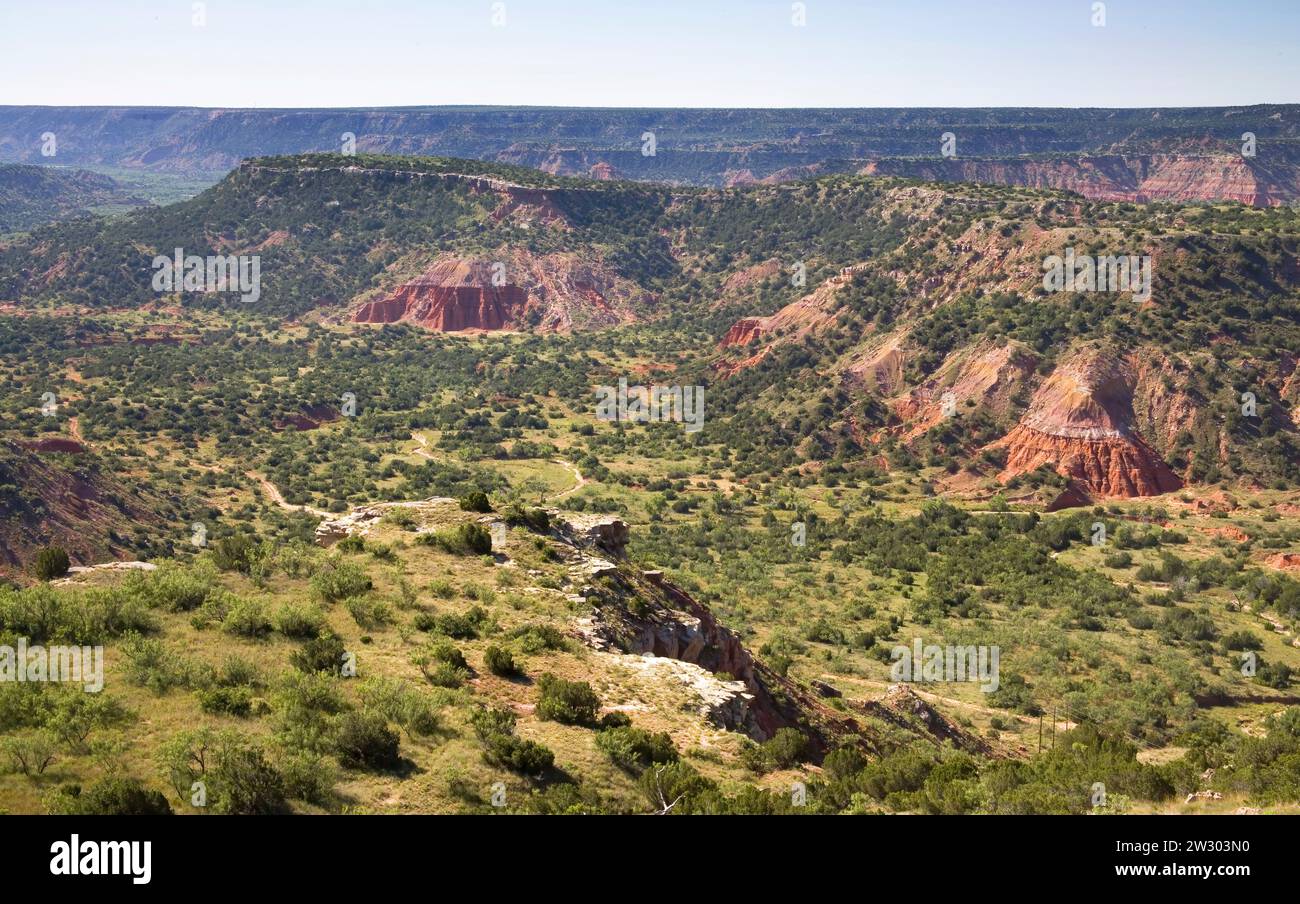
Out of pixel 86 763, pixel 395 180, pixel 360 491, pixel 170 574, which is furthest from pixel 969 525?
pixel 395 180

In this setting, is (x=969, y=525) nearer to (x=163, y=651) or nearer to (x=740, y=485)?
(x=740, y=485)

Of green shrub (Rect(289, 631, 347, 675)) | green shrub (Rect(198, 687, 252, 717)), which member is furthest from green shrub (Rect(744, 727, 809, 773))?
green shrub (Rect(198, 687, 252, 717))

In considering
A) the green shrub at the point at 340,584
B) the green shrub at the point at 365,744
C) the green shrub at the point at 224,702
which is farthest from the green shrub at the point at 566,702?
the green shrub at the point at 340,584

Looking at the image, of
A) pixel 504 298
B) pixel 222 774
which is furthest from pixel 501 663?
pixel 504 298

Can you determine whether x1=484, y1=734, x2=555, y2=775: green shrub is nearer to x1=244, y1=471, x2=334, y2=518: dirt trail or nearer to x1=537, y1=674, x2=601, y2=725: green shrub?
x1=537, y1=674, x2=601, y2=725: green shrub

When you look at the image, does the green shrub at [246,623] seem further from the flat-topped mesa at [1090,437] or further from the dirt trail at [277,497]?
the flat-topped mesa at [1090,437]

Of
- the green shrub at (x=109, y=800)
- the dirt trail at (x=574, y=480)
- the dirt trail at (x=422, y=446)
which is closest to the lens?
the green shrub at (x=109, y=800)

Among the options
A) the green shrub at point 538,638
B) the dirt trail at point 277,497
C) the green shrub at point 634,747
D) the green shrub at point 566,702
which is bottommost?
the dirt trail at point 277,497
